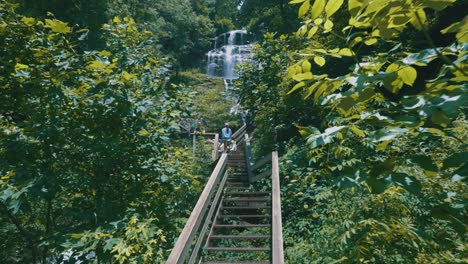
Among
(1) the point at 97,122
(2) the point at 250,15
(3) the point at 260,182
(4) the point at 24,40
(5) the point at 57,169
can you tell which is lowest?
(3) the point at 260,182

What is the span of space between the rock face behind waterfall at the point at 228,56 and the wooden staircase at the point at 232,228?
2725cm

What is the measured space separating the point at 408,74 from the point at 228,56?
37.2m

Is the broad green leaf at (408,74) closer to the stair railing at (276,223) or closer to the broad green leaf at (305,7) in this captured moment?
the broad green leaf at (305,7)

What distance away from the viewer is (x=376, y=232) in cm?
278

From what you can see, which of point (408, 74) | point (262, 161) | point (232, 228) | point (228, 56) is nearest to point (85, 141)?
point (232, 228)

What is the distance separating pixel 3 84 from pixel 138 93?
6.09ft

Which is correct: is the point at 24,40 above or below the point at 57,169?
above

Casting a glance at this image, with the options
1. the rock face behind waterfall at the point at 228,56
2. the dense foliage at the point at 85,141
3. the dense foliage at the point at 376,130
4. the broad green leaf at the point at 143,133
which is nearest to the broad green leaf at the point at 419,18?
the dense foliage at the point at 376,130

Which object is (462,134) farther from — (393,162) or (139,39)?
(139,39)

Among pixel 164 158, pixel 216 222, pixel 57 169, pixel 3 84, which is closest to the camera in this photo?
pixel 57 169

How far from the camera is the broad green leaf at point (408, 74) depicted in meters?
1.05

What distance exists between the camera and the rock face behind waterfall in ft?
116

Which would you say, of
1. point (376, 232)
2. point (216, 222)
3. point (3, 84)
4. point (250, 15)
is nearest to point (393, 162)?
point (376, 232)

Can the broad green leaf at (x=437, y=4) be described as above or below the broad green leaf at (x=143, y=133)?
above
